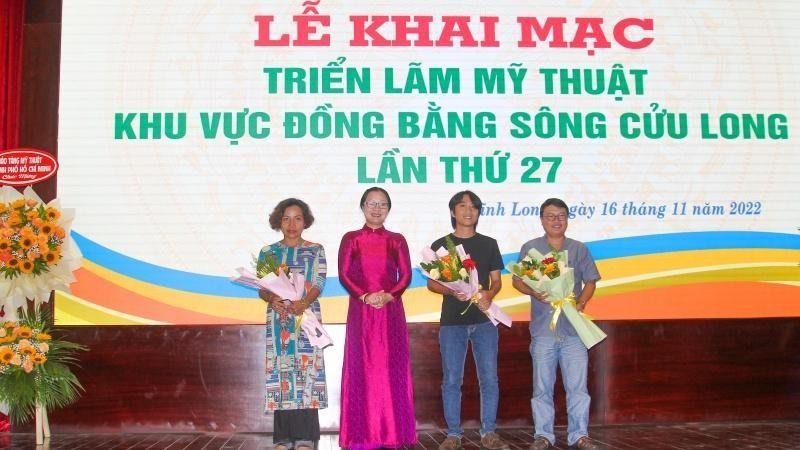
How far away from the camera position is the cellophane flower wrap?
3953 millimetres

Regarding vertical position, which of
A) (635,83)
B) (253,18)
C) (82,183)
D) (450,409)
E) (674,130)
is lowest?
(450,409)

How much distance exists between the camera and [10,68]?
4551 millimetres

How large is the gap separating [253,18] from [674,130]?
116 inches

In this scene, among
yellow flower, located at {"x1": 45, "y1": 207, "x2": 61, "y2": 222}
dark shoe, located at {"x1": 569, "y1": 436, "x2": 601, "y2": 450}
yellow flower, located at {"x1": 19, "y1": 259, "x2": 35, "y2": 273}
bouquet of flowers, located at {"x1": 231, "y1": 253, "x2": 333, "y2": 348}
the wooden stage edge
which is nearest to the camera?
bouquet of flowers, located at {"x1": 231, "y1": 253, "x2": 333, "y2": 348}

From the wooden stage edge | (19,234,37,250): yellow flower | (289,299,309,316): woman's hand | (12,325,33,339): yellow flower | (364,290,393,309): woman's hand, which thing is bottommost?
the wooden stage edge

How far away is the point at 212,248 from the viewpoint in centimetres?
443

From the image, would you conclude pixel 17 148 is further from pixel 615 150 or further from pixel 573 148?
pixel 615 150

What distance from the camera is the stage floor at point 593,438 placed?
3.83 m

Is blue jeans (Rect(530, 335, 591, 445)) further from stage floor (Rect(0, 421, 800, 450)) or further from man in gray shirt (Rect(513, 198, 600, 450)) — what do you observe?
stage floor (Rect(0, 421, 800, 450))

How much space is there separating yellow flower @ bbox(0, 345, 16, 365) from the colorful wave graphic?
Answer: 2.18ft

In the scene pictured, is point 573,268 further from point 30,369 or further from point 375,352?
point 30,369

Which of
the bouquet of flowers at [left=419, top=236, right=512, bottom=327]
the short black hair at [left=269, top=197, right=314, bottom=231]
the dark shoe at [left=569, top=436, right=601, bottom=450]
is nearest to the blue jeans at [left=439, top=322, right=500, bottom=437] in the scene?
the bouquet of flowers at [left=419, top=236, right=512, bottom=327]

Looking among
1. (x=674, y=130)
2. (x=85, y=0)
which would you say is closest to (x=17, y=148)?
(x=85, y=0)

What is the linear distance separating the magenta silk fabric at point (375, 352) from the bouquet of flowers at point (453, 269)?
0.13 meters
